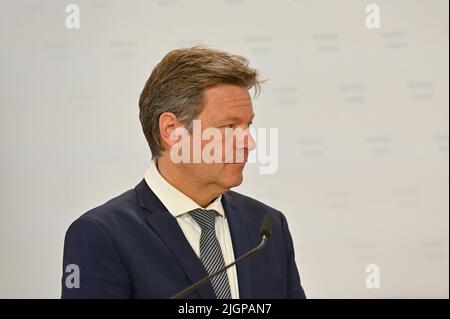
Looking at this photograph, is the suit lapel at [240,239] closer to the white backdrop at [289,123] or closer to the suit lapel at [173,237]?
the suit lapel at [173,237]

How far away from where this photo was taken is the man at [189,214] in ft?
5.09

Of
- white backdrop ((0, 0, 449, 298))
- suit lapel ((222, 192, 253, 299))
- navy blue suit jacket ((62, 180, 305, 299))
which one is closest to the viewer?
navy blue suit jacket ((62, 180, 305, 299))

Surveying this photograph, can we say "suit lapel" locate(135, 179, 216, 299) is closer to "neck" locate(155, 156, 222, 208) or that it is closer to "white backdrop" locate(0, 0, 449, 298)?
"neck" locate(155, 156, 222, 208)

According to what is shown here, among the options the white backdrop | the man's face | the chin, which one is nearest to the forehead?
the man's face

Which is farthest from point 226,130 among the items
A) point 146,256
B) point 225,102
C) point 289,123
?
point 289,123

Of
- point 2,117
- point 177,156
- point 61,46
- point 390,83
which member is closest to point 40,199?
point 2,117

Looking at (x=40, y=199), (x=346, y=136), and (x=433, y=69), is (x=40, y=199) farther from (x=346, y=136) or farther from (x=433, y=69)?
(x=433, y=69)

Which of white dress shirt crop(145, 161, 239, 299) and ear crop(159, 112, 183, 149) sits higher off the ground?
ear crop(159, 112, 183, 149)

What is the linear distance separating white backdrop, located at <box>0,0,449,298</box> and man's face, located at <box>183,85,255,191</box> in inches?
35.4

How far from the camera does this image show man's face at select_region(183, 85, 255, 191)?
1.66 meters

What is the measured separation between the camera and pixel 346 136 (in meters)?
2.67

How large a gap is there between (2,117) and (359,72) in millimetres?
1211

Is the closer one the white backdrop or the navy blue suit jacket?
the navy blue suit jacket

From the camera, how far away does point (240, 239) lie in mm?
1677
